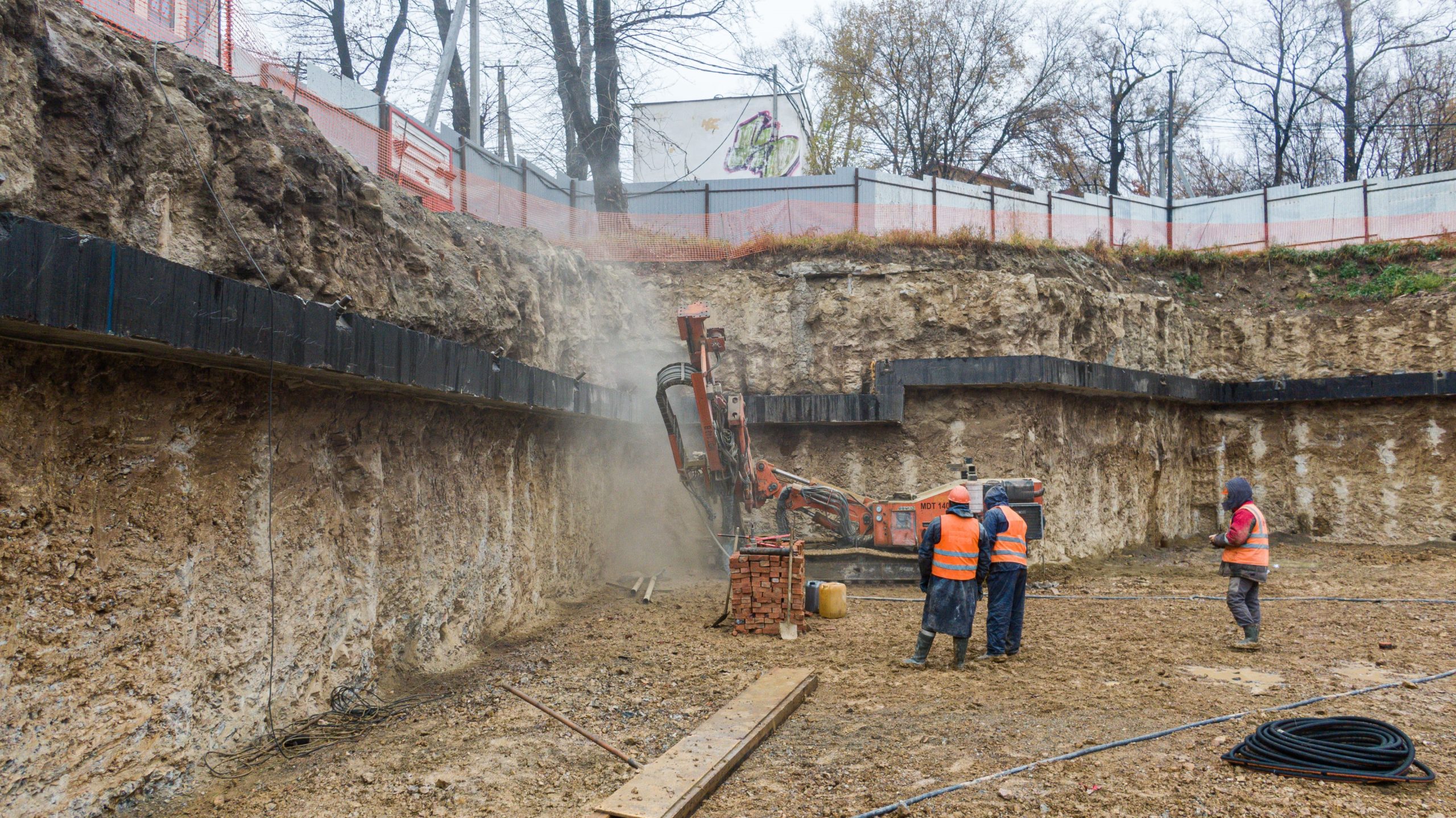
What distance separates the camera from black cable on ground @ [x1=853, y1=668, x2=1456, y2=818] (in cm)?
508

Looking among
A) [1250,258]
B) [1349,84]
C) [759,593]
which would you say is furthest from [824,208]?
[1349,84]

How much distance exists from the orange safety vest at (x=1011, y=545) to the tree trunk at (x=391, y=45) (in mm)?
19097

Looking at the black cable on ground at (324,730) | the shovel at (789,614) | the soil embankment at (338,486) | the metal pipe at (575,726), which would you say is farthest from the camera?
the shovel at (789,614)

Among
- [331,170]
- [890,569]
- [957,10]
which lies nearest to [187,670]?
[331,170]

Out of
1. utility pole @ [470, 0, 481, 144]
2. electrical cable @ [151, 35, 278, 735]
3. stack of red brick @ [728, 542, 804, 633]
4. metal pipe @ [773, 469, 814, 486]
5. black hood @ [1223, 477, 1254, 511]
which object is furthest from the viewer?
utility pole @ [470, 0, 481, 144]

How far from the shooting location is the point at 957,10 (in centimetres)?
2947

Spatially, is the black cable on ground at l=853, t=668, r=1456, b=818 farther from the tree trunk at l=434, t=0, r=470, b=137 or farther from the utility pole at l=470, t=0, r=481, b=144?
the tree trunk at l=434, t=0, r=470, b=137

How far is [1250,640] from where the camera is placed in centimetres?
865

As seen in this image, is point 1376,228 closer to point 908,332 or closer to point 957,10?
point 908,332

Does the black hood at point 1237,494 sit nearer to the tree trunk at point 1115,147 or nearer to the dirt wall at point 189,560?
the dirt wall at point 189,560

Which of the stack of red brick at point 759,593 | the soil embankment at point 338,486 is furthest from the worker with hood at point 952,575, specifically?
the stack of red brick at point 759,593

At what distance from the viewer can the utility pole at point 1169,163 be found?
21.1m

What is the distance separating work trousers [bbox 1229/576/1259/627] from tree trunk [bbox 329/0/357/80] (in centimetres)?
1999

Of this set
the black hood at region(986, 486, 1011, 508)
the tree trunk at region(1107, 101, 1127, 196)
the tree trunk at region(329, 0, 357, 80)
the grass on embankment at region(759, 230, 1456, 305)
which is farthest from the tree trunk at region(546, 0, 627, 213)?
the tree trunk at region(1107, 101, 1127, 196)
